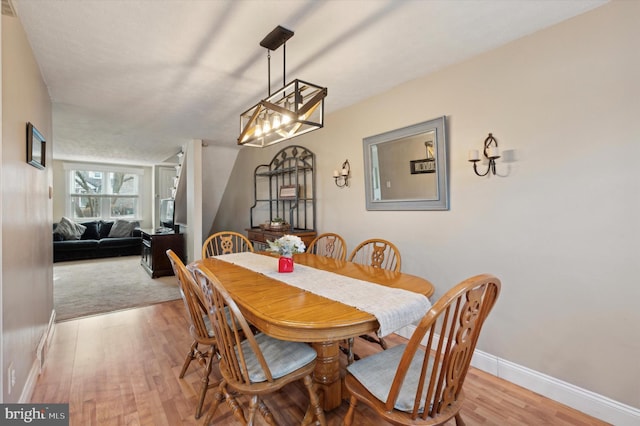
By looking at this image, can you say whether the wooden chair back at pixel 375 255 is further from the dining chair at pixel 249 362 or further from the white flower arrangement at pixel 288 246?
the dining chair at pixel 249 362

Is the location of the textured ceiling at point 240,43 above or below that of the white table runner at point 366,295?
above

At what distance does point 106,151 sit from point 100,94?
374cm

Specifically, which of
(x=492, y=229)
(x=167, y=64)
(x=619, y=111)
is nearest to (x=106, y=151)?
(x=167, y=64)

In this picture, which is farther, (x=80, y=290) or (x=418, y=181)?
(x=80, y=290)

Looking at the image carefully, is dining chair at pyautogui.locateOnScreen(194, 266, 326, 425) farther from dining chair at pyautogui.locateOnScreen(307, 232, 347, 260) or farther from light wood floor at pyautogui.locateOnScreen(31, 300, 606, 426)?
dining chair at pyautogui.locateOnScreen(307, 232, 347, 260)

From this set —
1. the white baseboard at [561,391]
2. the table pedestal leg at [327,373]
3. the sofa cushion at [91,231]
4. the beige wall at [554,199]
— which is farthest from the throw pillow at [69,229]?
the white baseboard at [561,391]

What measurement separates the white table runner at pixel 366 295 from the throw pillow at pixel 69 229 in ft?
22.2

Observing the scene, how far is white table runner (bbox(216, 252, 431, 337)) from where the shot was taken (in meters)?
1.37

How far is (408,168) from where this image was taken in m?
2.75

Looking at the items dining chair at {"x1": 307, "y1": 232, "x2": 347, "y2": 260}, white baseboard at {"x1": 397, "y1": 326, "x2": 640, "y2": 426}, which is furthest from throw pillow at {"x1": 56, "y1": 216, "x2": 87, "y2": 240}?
white baseboard at {"x1": 397, "y1": 326, "x2": 640, "y2": 426}

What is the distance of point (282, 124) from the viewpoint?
191cm

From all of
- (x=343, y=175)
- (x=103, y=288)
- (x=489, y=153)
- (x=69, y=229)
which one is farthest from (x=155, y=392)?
(x=69, y=229)

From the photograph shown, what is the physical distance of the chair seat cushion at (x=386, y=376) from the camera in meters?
1.18

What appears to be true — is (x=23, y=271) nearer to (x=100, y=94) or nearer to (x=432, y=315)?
(x=100, y=94)
